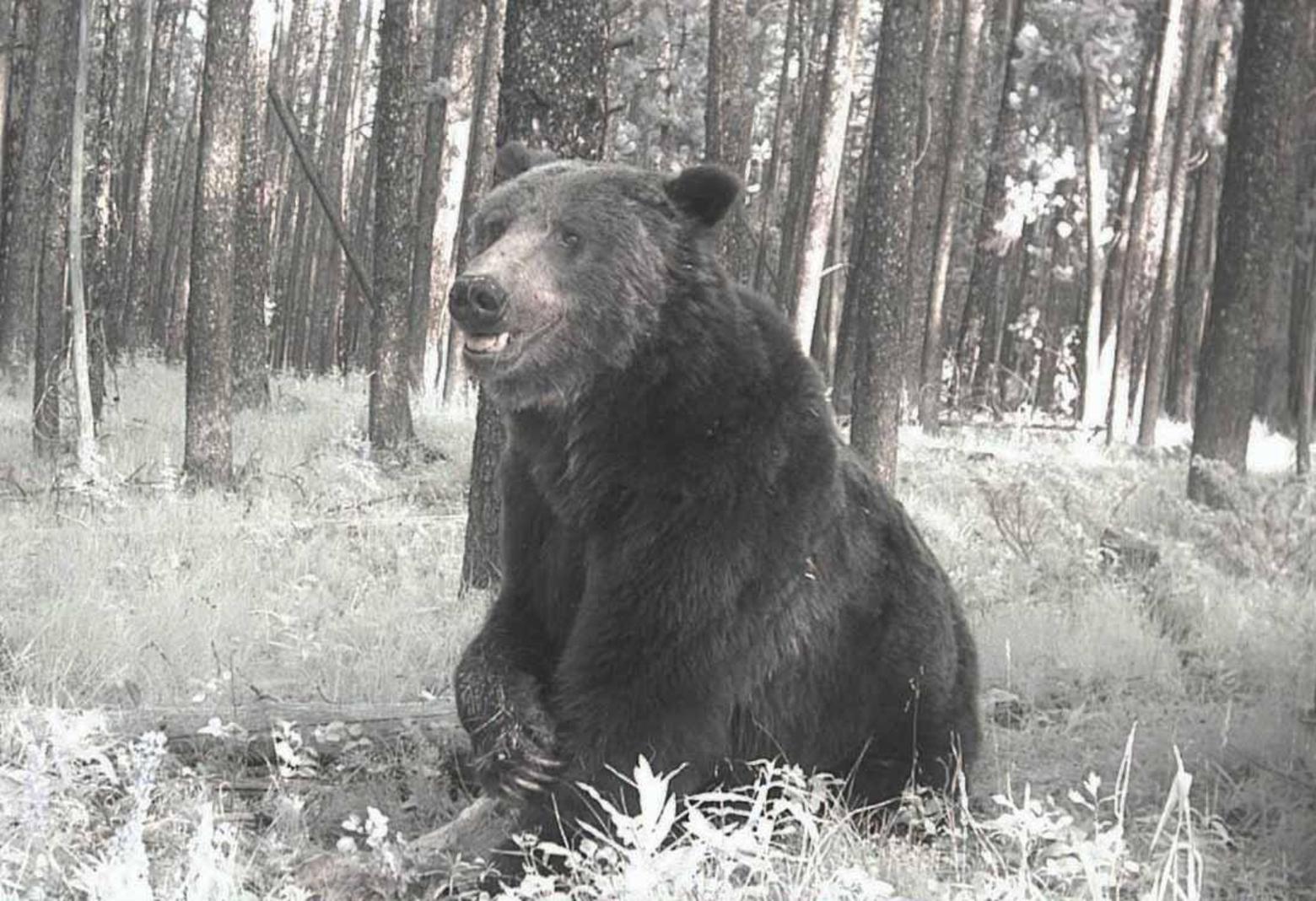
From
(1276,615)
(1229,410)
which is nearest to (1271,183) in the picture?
(1229,410)

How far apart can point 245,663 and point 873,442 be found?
Answer: 4791mm

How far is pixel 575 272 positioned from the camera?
3904 millimetres

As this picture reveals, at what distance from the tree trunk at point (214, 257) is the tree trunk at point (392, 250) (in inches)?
82.8

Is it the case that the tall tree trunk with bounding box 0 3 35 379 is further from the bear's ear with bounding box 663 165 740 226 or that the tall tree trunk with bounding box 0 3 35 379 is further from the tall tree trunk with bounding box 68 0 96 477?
the bear's ear with bounding box 663 165 740 226

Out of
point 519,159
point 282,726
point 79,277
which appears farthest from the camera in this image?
point 79,277

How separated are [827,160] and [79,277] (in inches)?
281

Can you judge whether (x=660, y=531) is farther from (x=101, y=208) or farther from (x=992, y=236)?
(x=992, y=236)

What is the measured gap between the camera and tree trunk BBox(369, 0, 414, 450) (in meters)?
13.4

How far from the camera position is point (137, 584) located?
24.2 ft

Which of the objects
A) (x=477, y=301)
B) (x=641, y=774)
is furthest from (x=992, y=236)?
(x=641, y=774)

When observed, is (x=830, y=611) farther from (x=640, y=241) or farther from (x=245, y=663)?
(x=245, y=663)

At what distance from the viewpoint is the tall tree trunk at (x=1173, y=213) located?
19812mm

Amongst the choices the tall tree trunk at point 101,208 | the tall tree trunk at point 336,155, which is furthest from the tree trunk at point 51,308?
the tall tree trunk at point 336,155

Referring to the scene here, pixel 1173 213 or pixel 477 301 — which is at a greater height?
pixel 1173 213
